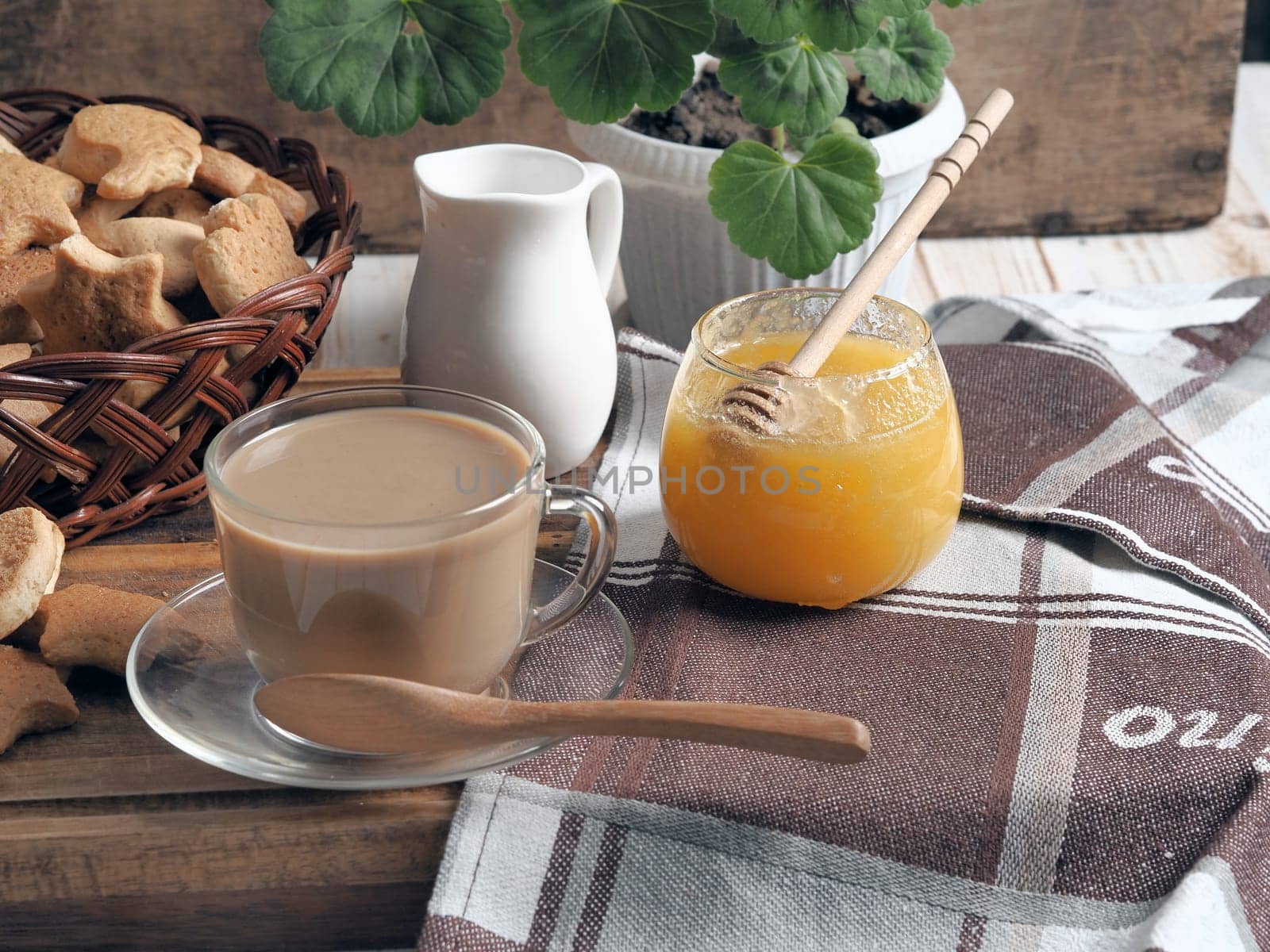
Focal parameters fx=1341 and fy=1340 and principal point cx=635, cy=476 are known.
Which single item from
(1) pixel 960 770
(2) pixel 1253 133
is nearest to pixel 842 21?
(1) pixel 960 770

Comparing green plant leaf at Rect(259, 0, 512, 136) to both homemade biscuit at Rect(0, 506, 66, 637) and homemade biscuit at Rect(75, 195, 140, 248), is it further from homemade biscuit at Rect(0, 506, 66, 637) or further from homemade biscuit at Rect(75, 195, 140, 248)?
homemade biscuit at Rect(0, 506, 66, 637)

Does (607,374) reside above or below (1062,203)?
above

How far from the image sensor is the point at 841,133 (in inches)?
42.7

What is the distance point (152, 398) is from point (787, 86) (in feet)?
1.81

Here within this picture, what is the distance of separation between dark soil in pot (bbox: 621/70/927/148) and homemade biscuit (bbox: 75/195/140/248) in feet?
1.57

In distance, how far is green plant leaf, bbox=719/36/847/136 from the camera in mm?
1088

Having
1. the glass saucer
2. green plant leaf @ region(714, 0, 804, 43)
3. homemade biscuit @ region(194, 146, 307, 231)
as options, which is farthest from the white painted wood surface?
the glass saucer

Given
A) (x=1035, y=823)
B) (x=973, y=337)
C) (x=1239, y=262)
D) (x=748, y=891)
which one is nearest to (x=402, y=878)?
(x=748, y=891)

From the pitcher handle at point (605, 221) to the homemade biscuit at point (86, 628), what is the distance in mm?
465

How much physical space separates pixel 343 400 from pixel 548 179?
1.07 feet

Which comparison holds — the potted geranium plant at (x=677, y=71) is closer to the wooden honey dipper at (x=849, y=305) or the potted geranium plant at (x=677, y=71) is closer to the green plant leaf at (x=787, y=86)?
the green plant leaf at (x=787, y=86)

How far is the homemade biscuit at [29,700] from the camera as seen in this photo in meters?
0.82

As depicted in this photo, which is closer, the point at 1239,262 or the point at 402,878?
the point at 402,878

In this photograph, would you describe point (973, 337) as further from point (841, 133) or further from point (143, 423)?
point (143, 423)
